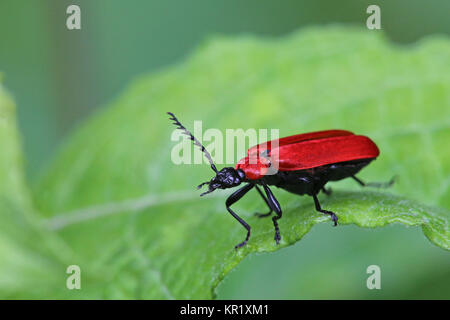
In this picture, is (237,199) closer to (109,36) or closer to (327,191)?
(327,191)

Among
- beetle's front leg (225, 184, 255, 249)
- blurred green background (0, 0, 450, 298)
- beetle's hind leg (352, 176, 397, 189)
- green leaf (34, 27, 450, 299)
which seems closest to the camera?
green leaf (34, 27, 450, 299)

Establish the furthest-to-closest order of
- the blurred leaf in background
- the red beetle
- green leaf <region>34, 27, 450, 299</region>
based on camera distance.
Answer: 1. the blurred leaf in background
2. the red beetle
3. green leaf <region>34, 27, 450, 299</region>

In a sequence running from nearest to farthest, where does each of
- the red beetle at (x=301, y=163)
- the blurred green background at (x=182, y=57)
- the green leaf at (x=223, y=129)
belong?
the green leaf at (x=223, y=129), the red beetle at (x=301, y=163), the blurred green background at (x=182, y=57)

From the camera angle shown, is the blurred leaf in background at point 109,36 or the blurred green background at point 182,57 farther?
the blurred leaf in background at point 109,36

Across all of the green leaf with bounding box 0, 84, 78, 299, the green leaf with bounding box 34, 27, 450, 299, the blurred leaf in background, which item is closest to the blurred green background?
the blurred leaf in background

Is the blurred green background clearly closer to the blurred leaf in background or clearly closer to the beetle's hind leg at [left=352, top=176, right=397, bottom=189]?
the blurred leaf in background

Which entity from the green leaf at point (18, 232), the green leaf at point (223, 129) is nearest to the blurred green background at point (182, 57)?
the green leaf at point (223, 129)

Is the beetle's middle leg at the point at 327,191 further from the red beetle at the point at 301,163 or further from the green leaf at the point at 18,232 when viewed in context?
the green leaf at the point at 18,232

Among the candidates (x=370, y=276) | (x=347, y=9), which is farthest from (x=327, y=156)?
(x=347, y=9)
